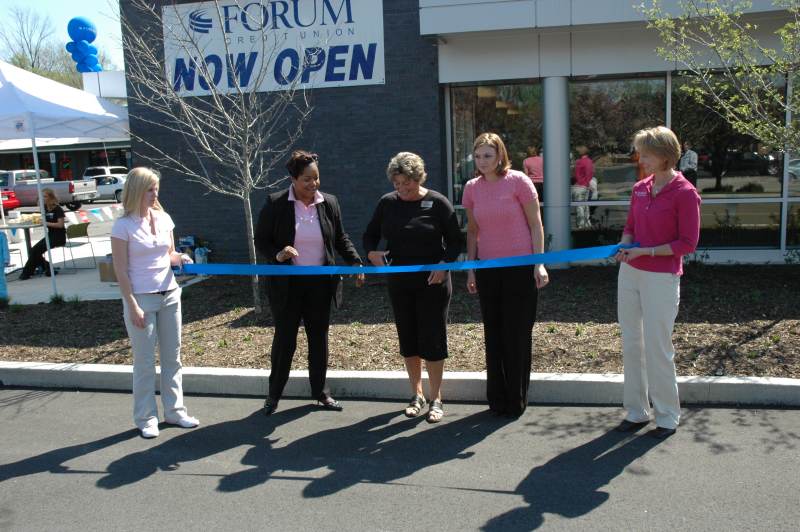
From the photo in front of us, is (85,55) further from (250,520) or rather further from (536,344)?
(250,520)

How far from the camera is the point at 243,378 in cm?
605

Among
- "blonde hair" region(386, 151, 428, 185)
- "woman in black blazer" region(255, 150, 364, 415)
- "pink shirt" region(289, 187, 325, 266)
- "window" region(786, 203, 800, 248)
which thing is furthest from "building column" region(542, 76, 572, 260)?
"blonde hair" region(386, 151, 428, 185)

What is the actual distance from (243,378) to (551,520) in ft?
10.1

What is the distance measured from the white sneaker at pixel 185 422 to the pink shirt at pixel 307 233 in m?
1.33

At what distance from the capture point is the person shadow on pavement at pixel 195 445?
4539 millimetres

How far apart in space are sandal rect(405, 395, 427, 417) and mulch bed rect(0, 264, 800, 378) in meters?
0.65

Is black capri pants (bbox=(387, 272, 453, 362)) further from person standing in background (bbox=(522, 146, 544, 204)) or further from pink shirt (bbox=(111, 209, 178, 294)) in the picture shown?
person standing in background (bbox=(522, 146, 544, 204))

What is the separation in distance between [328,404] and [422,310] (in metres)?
1.10

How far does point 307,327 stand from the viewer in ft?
18.1

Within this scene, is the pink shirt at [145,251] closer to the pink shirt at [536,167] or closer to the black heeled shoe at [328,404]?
the black heeled shoe at [328,404]

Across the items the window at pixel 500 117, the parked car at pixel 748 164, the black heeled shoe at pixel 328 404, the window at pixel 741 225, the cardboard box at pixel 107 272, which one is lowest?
the black heeled shoe at pixel 328 404

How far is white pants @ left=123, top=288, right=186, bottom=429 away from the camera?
5.05 m

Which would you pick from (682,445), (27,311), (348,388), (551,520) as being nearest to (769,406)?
(682,445)

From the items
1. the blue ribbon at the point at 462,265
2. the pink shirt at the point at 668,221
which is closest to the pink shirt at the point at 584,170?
the blue ribbon at the point at 462,265
